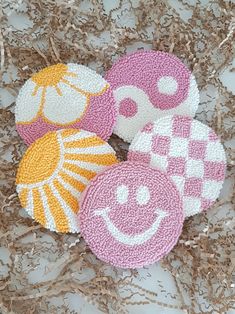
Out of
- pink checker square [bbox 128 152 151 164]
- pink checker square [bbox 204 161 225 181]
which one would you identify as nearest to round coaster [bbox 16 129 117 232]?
pink checker square [bbox 128 152 151 164]

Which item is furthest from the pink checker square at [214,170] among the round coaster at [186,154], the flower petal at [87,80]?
the flower petal at [87,80]

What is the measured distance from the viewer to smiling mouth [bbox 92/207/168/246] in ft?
3.69

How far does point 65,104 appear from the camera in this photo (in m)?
1.23

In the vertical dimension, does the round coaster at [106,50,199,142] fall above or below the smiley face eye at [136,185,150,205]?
above

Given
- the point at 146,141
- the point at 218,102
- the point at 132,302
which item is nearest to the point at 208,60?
the point at 218,102

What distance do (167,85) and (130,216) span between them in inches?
9.4

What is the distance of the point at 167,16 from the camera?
4.42 feet

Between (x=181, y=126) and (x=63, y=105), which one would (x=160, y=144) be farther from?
(x=63, y=105)

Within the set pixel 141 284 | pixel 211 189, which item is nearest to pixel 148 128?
pixel 211 189

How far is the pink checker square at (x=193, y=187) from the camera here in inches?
46.0

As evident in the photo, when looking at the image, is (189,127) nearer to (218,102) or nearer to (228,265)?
(218,102)

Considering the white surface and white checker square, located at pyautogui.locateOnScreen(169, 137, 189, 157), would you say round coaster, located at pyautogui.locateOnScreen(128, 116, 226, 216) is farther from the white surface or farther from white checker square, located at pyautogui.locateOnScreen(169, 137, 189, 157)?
the white surface

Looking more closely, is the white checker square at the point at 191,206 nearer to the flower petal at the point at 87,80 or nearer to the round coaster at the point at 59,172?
the round coaster at the point at 59,172

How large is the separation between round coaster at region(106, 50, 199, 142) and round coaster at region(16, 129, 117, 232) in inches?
2.9
